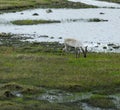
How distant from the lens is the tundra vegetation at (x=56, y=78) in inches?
968

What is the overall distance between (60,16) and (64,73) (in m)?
52.1

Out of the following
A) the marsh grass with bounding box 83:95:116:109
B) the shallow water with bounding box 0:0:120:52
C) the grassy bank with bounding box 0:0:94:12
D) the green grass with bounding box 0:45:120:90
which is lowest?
the grassy bank with bounding box 0:0:94:12

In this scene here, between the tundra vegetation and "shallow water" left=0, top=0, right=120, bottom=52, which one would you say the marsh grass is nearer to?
the tundra vegetation

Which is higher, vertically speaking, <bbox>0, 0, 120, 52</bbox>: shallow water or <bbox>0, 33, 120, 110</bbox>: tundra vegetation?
<bbox>0, 33, 120, 110</bbox>: tundra vegetation

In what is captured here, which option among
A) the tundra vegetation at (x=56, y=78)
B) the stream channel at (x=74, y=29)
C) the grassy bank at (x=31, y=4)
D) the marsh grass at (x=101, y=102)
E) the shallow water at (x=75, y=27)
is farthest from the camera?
the grassy bank at (x=31, y=4)

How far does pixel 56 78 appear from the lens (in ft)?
95.9

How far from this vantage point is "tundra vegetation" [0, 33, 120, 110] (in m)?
24.6

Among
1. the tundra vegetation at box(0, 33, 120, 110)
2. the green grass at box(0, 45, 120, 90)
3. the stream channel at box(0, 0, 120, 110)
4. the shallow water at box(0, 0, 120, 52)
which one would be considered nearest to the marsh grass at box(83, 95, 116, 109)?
the tundra vegetation at box(0, 33, 120, 110)

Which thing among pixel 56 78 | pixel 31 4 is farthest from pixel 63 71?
pixel 31 4

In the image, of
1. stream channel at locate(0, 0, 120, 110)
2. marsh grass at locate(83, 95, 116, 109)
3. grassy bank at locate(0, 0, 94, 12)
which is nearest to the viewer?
marsh grass at locate(83, 95, 116, 109)

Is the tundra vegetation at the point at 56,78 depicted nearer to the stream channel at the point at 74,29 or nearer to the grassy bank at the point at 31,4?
the stream channel at the point at 74,29

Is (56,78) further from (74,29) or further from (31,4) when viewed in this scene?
(31,4)

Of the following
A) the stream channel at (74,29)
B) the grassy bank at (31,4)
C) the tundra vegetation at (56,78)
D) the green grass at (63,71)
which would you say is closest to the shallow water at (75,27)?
the stream channel at (74,29)

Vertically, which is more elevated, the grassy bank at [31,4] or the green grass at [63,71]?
the green grass at [63,71]
